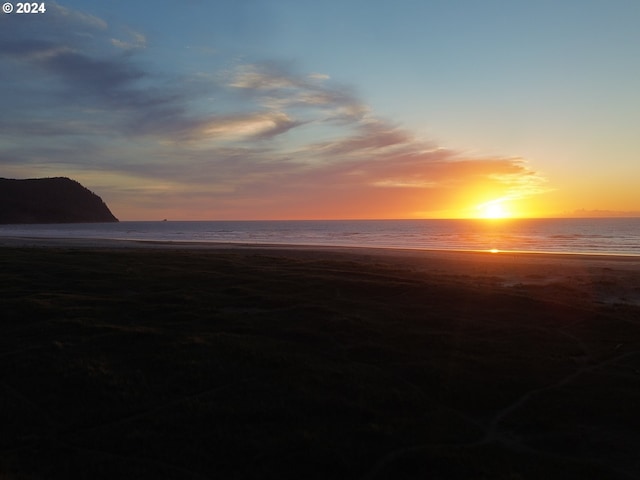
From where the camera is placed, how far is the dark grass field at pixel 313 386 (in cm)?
920

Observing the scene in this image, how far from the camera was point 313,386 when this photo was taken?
12.6 m

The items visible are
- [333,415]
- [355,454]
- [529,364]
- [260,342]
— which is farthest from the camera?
[260,342]

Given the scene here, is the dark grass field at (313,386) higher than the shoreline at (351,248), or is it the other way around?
the shoreline at (351,248)

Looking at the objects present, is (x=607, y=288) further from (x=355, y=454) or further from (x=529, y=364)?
(x=355, y=454)

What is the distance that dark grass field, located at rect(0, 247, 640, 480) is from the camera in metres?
9.20

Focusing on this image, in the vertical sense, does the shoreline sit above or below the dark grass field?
above

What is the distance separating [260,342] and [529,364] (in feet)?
27.9

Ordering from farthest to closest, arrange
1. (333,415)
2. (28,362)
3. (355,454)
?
1. (28,362)
2. (333,415)
3. (355,454)

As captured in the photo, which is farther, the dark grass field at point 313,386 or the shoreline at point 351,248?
the shoreline at point 351,248

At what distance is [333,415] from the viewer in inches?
436

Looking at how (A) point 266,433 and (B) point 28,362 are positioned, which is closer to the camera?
(A) point 266,433

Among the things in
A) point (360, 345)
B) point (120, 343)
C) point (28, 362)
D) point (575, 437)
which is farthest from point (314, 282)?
point (575, 437)

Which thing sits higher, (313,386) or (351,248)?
(351,248)

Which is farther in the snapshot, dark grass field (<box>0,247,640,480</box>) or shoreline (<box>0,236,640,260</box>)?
shoreline (<box>0,236,640,260</box>)
